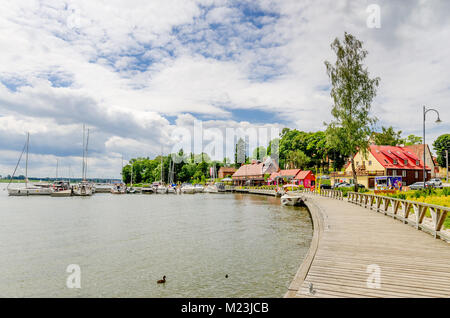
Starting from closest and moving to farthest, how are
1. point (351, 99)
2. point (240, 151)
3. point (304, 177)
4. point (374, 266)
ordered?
1. point (374, 266)
2. point (351, 99)
3. point (304, 177)
4. point (240, 151)

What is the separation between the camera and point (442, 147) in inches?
3543

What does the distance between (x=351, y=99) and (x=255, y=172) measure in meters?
61.5

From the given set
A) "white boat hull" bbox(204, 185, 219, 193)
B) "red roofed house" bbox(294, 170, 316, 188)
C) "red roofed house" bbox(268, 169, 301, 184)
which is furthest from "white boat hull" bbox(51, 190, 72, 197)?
"red roofed house" bbox(294, 170, 316, 188)

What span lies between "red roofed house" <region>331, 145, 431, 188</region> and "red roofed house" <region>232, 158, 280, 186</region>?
3145 centimetres

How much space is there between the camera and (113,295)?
30.6ft

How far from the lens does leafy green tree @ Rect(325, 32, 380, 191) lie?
35.0 meters

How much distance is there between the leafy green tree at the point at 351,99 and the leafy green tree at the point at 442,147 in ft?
228

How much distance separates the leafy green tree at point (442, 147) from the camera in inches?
3465

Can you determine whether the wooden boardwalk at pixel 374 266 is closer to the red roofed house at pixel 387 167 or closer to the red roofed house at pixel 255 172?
the red roofed house at pixel 387 167

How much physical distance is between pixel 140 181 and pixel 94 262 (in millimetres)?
135824

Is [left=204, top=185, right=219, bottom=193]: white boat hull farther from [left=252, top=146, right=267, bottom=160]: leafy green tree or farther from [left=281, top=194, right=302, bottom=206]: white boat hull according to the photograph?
[left=281, top=194, right=302, bottom=206]: white boat hull

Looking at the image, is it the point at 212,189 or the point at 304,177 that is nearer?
the point at 304,177

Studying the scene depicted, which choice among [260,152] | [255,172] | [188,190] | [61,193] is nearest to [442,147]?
[255,172]

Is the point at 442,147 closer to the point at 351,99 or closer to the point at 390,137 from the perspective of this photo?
the point at 390,137
